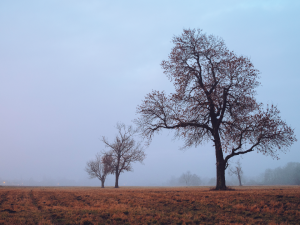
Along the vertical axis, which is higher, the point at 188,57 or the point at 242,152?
the point at 188,57

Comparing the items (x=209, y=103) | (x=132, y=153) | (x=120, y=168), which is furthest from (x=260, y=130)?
(x=120, y=168)

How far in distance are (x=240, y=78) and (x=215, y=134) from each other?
606 centimetres

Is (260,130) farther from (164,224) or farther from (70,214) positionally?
(70,214)

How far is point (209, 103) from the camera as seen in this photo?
1970 cm

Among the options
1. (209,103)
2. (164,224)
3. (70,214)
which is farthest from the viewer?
(209,103)

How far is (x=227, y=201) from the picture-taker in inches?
424

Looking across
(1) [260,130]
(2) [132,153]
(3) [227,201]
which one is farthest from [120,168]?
(3) [227,201]

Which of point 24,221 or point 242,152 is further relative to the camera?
point 242,152

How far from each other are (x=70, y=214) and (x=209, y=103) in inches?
610

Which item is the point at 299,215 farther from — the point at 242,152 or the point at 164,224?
the point at 242,152

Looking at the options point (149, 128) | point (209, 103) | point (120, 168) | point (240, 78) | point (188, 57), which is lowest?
point (120, 168)

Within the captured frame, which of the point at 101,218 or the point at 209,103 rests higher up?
the point at 209,103

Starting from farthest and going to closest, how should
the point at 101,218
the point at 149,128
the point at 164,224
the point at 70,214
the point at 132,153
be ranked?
the point at 132,153 < the point at 149,128 < the point at 70,214 < the point at 101,218 < the point at 164,224

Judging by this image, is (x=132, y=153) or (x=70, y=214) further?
(x=132, y=153)
